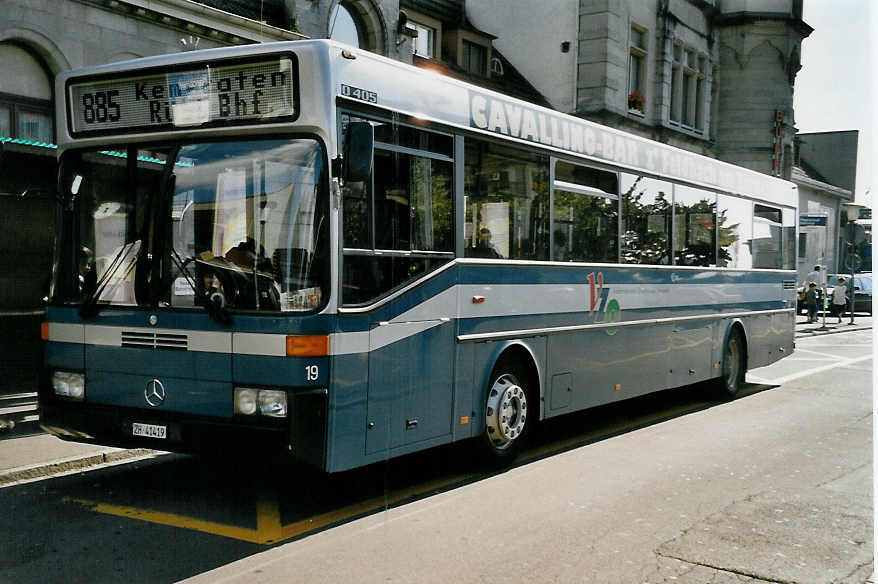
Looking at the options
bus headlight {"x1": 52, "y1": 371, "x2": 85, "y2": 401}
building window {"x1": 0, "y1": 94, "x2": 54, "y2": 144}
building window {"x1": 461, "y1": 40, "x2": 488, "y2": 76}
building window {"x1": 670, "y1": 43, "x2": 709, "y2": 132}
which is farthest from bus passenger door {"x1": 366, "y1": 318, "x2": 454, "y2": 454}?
building window {"x1": 670, "y1": 43, "x2": 709, "y2": 132}

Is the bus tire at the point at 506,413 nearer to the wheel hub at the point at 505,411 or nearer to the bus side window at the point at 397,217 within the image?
the wheel hub at the point at 505,411

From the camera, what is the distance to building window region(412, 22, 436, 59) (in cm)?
2442

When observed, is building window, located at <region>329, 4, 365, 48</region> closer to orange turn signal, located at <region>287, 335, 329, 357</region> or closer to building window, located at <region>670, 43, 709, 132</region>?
orange turn signal, located at <region>287, 335, 329, 357</region>

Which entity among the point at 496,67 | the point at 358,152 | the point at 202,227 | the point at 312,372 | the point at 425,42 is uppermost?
the point at 496,67

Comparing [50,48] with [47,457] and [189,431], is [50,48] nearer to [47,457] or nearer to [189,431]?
[47,457]

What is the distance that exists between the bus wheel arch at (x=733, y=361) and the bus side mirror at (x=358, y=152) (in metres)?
8.62

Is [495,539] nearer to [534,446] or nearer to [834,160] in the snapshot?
[534,446]

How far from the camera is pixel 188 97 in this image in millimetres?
6480

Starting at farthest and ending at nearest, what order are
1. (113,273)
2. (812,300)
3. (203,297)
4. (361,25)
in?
(812,300) < (361,25) < (113,273) < (203,297)

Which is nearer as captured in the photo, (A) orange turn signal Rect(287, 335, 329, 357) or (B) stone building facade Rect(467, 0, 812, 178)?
(A) orange turn signal Rect(287, 335, 329, 357)

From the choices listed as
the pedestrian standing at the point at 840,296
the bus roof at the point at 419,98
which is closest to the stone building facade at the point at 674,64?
the pedestrian standing at the point at 840,296

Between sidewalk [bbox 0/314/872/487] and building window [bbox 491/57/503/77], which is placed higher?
building window [bbox 491/57/503/77]

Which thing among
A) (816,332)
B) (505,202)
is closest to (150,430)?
(505,202)

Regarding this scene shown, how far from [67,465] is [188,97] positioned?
3.50 metres
